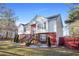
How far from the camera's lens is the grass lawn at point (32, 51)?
6.57 ft

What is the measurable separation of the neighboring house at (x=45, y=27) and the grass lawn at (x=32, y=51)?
94mm

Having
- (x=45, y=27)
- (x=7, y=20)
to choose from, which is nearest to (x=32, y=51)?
(x=45, y=27)

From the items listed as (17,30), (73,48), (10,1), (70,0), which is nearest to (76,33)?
(73,48)

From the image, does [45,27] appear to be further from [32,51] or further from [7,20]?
[7,20]

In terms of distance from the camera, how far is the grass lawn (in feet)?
6.57

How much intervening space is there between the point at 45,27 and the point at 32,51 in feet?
0.85

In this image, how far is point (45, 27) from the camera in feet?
6.68

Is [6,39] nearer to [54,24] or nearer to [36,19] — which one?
[36,19]

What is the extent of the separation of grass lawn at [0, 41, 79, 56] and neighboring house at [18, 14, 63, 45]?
94mm

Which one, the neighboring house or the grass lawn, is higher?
the neighboring house

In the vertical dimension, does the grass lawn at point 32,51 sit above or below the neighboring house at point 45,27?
below

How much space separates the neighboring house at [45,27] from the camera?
2029 mm

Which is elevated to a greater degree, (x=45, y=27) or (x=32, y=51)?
(x=45, y=27)

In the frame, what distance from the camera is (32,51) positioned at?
2014 mm
